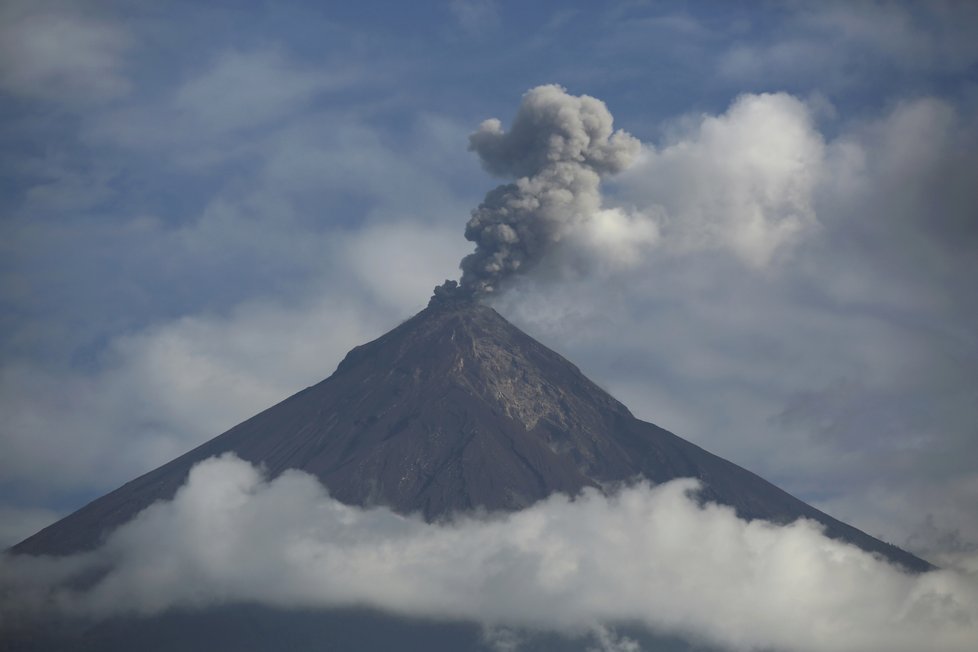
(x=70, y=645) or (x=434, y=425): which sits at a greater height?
(x=434, y=425)

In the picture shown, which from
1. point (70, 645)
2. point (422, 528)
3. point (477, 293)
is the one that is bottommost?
point (70, 645)

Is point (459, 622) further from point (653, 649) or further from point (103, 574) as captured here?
point (103, 574)

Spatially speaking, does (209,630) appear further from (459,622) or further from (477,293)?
(477,293)

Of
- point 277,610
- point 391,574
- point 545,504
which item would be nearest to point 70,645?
point 277,610

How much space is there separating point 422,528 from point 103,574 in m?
35.1

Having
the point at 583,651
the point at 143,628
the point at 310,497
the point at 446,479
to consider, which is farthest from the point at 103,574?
the point at 583,651

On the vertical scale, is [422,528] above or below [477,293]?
A: below

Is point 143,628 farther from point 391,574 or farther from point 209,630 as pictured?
point 391,574

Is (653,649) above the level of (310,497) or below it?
below

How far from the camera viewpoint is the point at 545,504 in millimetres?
196875

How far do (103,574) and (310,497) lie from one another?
23739 mm

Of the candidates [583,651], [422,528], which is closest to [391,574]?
[422,528]

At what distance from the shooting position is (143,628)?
622 ft

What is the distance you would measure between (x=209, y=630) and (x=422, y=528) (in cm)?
2441
